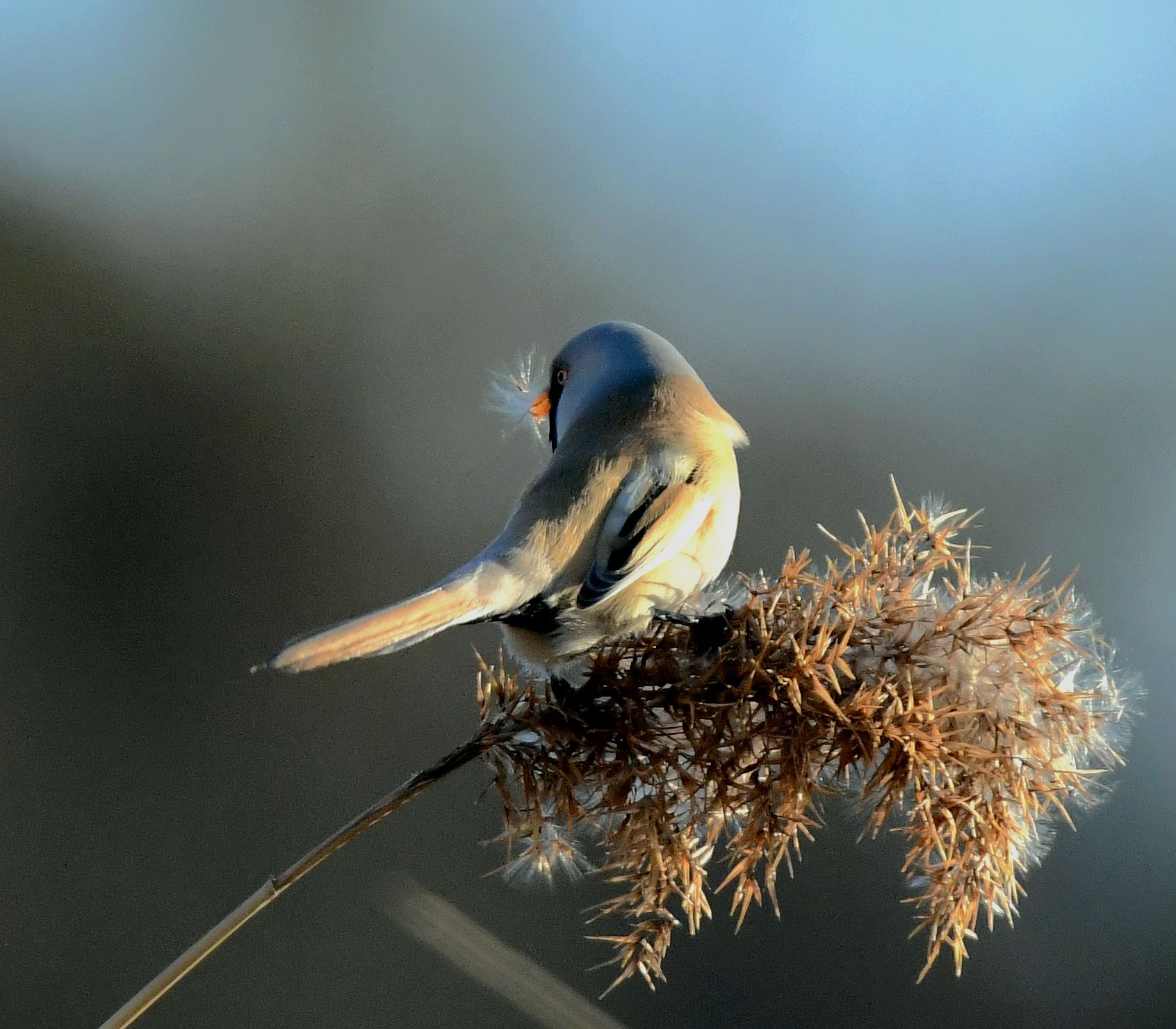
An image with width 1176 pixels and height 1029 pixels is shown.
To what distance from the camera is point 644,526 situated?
99cm

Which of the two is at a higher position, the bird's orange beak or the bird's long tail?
the bird's long tail

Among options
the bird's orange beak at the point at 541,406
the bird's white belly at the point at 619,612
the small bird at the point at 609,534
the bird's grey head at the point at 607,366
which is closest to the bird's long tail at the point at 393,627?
the small bird at the point at 609,534

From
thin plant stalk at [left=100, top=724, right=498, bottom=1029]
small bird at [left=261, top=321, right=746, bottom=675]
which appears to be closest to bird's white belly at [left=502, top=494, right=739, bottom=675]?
small bird at [left=261, top=321, right=746, bottom=675]

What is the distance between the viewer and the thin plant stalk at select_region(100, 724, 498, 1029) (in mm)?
643

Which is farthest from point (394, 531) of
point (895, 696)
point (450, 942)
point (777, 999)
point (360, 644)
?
point (895, 696)

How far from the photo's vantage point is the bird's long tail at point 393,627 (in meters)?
0.65

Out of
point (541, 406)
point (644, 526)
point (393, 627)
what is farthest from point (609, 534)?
point (541, 406)

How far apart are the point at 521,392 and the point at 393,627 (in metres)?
0.72

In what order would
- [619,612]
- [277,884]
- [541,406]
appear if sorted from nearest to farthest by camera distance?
[277,884]
[619,612]
[541,406]

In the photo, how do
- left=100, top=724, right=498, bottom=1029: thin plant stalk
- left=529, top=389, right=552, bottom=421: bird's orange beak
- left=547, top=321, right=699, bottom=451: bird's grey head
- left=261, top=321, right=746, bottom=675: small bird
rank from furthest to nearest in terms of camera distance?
left=529, top=389, right=552, bottom=421: bird's orange beak
left=547, top=321, right=699, bottom=451: bird's grey head
left=261, top=321, right=746, bottom=675: small bird
left=100, top=724, right=498, bottom=1029: thin plant stalk

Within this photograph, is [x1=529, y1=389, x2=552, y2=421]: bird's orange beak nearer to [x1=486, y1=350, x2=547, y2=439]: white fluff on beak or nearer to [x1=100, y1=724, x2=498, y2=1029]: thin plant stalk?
[x1=486, y1=350, x2=547, y2=439]: white fluff on beak

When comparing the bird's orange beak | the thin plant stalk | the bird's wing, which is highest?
the bird's wing

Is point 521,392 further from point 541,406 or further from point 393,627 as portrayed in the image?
point 393,627

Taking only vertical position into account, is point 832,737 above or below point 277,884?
above
